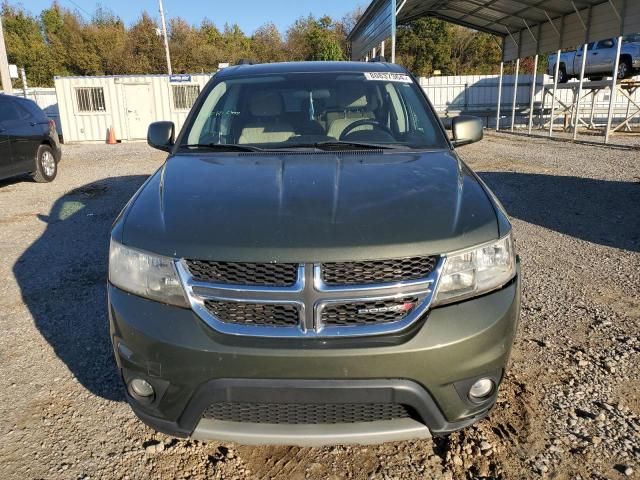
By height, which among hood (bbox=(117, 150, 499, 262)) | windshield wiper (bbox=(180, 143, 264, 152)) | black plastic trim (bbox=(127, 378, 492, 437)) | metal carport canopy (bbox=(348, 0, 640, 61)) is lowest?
black plastic trim (bbox=(127, 378, 492, 437))

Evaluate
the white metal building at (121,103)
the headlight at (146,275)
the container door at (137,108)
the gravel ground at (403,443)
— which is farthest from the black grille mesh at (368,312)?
the container door at (137,108)

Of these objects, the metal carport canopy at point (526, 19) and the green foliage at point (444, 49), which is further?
the green foliage at point (444, 49)

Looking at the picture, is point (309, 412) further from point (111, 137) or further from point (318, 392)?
point (111, 137)

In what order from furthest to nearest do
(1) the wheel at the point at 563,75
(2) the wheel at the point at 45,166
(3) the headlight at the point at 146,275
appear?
(1) the wheel at the point at 563,75 → (2) the wheel at the point at 45,166 → (3) the headlight at the point at 146,275

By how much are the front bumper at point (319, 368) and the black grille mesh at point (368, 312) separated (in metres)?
0.07

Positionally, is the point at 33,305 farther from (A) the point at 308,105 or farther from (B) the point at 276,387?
(B) the point at 276,387

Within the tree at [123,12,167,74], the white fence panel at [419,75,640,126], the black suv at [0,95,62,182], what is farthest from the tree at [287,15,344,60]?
the black suv at [0,95,62,182]

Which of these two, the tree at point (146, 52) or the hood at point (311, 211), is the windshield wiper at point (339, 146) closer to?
the hood at point (311, 211)

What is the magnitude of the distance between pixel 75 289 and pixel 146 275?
2775 mm

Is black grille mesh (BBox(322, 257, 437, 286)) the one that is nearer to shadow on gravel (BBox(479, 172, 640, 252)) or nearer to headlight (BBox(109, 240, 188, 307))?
headlight (BBox(109, 240, 188, 307))

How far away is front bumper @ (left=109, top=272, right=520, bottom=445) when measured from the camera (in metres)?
1.83

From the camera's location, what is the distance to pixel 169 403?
1.96m

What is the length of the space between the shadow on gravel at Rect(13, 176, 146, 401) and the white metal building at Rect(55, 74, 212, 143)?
13.3m

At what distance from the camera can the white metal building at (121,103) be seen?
19.6 metres
